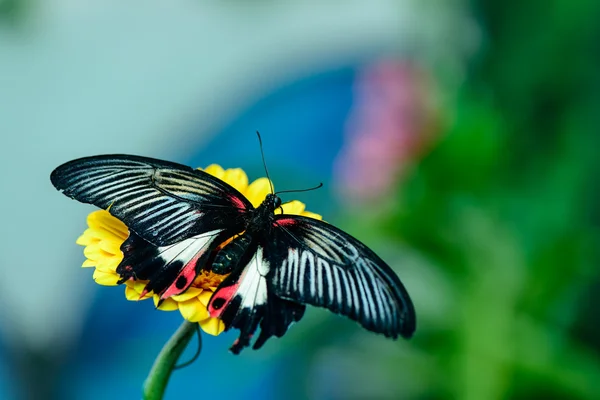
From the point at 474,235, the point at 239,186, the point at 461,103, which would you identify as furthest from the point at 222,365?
the point at 239,186

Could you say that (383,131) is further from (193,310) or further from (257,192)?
(193,310)

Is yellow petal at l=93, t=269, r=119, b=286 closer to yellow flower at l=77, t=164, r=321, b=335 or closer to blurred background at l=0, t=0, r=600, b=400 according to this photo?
yellow flower at l=77, t=164, r=321, b=335

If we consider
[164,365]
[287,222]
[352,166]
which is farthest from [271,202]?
[352,166]

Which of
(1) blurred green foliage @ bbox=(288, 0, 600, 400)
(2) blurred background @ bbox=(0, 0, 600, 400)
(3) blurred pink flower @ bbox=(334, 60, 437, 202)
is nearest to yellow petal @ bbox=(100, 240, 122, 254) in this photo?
(2) blurred background @ bbox=(0, 0, 600, 400)

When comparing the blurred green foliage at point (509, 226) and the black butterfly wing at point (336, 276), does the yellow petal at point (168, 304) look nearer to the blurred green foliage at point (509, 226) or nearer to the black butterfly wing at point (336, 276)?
the black butterfly wing at point (336, 276)

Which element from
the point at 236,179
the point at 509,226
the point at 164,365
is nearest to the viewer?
the point at 164,365

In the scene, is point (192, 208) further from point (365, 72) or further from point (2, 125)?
point (2, 125)

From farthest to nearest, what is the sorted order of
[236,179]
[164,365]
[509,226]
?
[509,226], [236,179], [164,365]
